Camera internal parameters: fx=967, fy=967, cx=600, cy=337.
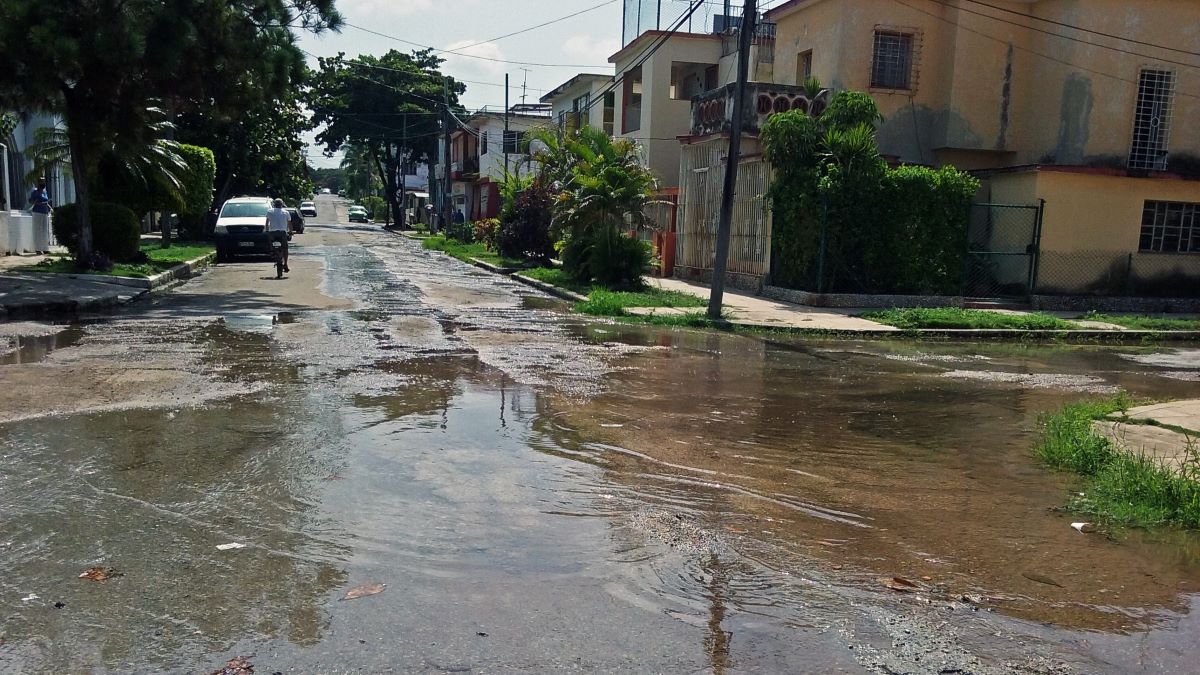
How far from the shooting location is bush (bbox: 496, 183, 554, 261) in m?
29.4

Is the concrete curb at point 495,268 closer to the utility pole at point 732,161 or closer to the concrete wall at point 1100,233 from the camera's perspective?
the utility pole at point 732,161

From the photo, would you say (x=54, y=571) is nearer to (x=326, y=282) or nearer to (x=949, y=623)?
(x=949, y=623)

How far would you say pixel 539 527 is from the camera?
5367mm

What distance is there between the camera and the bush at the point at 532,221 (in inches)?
1158

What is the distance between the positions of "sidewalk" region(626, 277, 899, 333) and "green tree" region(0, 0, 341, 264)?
375 inches

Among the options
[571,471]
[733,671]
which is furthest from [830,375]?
[733,671]

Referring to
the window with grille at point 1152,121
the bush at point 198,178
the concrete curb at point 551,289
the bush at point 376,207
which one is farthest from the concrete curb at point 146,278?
the bush at point 376,207

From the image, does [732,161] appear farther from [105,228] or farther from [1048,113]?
[105,228]

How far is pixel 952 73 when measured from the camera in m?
23.7

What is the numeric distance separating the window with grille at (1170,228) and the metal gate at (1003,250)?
2828mm

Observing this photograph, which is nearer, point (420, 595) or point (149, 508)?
point (420, 595)

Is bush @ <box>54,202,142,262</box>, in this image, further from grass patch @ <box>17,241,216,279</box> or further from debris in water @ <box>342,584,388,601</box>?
debris in water @ <box>342,584,388,601</box>

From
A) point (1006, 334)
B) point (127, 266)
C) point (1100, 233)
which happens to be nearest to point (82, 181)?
point (127, 266)

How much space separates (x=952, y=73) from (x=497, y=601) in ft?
74.6
